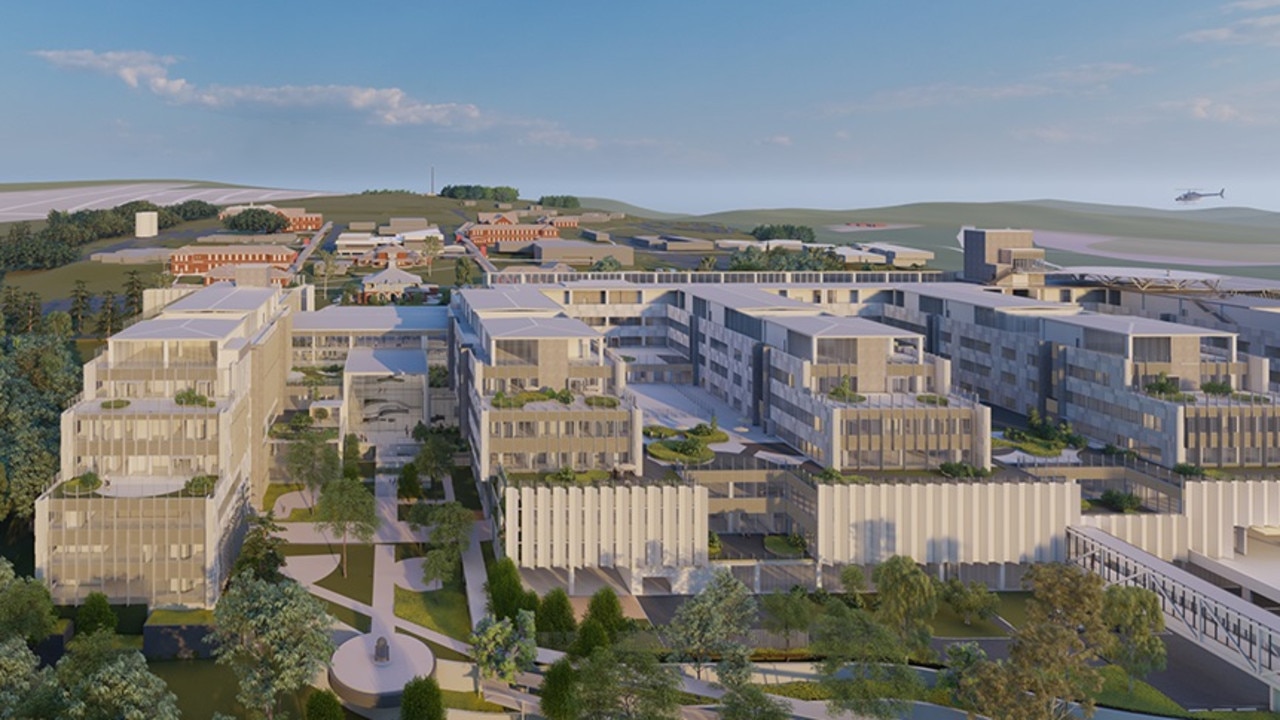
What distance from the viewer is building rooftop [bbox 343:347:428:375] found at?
95.8 meters

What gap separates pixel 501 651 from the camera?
4922 centimetres

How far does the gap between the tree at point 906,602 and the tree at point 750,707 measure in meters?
11.0

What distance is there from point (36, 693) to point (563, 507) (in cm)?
2791

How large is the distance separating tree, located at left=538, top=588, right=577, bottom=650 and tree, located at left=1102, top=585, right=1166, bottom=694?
24.9 m

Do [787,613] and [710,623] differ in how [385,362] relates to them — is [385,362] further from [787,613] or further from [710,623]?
[787,613]

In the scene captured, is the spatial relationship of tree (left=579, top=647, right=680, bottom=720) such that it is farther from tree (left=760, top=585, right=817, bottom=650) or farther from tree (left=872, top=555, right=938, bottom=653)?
tree (left=872, top=555, right=938, bottom=653)

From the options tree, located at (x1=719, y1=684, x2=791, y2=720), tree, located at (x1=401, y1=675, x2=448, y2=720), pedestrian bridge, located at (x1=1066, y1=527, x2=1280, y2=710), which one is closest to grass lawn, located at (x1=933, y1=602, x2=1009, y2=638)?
pedestrian bridge, located at (x1=1066, y1=527, x2=1280, y2=710)

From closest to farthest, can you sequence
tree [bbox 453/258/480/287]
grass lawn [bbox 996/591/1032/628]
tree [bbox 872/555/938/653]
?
tree [bbox 872/555/938/653], grass lawn [bbox 996/591/1032/628], tree [bbox 453/258/480/287]

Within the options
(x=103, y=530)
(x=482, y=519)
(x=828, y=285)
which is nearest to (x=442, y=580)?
(x=482, y=519)

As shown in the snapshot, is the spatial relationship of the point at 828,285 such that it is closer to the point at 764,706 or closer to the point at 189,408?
the point at 189,408

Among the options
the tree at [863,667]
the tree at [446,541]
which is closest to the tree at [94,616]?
the tree at [446,541]

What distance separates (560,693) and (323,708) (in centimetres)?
970

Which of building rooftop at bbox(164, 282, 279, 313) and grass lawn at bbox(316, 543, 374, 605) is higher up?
building rooftop at bbox(164, 282, 279, 313)

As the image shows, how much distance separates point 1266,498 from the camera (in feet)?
217
